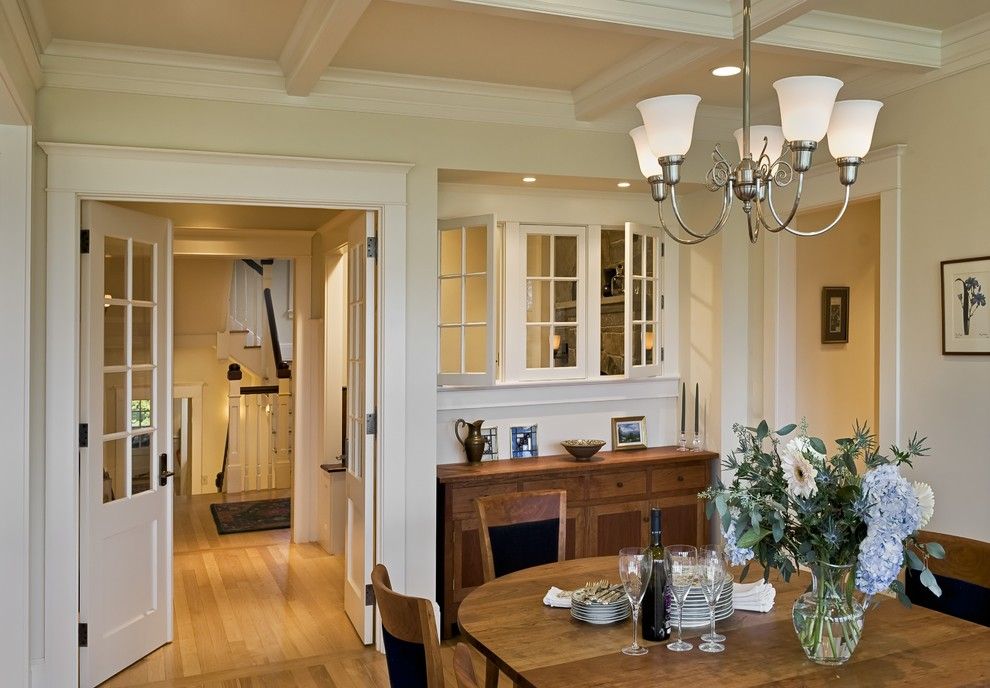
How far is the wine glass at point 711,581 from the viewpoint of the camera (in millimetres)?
2160

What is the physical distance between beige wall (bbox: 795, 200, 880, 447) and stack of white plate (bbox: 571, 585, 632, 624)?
11.0 feet

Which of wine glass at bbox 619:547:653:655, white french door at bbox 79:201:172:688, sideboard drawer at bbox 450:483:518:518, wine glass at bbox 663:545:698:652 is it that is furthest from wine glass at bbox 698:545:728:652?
white french door at bbox 79:201:172:688

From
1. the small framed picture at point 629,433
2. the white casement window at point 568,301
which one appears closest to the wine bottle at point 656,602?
the white casement window at point 568,301

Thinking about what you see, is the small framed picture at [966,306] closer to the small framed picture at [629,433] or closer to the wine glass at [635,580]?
the small framed picture at [629,433]

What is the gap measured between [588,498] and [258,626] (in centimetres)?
185

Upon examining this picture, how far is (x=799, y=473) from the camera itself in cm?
199

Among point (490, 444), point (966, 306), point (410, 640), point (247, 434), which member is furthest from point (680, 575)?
point (247, 434)

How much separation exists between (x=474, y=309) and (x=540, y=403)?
748 millimetres

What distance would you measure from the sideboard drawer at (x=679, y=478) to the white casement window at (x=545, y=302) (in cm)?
71

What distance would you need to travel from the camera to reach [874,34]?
3.49 meters

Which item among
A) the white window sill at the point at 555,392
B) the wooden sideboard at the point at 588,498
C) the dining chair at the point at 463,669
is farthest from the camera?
the white window sill at the point at 555,392

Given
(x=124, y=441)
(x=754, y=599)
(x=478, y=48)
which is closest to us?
(x=754, y=599)

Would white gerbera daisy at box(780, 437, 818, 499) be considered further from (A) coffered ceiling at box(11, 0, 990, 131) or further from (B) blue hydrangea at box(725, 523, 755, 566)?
(A) coffered ceiling at box(11, 0, 990, 131)

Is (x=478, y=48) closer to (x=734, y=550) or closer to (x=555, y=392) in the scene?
(x=555, y=392)
